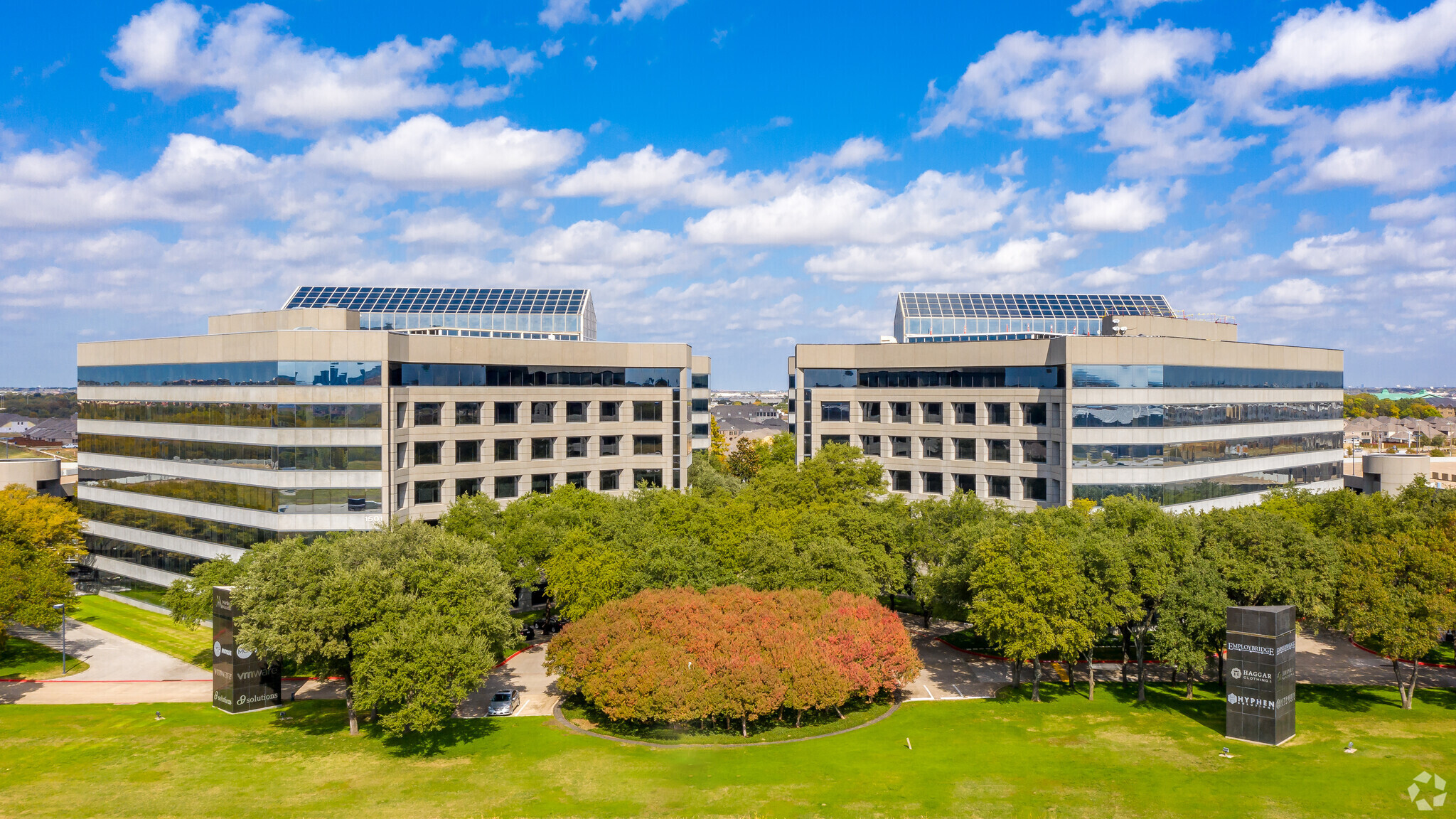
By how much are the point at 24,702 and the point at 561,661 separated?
33.1m

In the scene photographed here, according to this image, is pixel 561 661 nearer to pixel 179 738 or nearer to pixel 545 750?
pixel 545 750

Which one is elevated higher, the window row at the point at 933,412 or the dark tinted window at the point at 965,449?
the window row at the point at 933,412

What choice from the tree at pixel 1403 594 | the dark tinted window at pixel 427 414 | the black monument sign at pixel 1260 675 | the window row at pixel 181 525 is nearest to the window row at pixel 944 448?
the tree at pixel 1403 594

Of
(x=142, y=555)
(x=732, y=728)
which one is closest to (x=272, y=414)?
(x=142, y=555)

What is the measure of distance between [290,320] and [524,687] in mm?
40489

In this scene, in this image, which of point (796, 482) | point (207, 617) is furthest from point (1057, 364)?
point (207, 617)

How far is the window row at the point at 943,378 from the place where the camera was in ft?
250

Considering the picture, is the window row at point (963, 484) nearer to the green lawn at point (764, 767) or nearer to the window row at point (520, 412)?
the window row at point (520, 412)

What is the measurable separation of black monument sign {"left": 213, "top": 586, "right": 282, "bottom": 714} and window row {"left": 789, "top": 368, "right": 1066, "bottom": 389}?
57987 mm

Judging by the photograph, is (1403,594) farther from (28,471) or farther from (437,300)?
(28,471)

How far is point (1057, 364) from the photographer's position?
7425cm

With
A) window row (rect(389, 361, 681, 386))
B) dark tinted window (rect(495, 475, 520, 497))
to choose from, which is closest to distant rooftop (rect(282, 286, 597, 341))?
window row (rect(389, 361, 681, 386))

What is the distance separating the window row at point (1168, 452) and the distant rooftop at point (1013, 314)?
26.4m

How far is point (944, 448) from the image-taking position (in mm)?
83062
